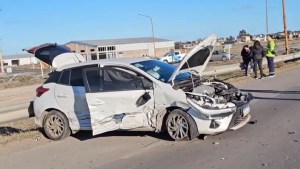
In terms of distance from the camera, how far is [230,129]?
8.63m

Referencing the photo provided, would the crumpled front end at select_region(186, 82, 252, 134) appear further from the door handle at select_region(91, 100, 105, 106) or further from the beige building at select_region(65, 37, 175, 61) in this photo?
the beige building at select_region(65, 37, 175, 61)

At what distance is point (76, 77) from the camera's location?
9367 millimetres

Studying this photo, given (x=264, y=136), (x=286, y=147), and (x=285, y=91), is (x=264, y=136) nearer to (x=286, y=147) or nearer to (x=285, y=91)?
(x=286, y=147)

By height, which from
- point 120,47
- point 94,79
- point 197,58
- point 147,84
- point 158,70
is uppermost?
point 120,47

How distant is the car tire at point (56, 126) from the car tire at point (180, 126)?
7.28ft

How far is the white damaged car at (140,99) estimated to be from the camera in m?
8.32

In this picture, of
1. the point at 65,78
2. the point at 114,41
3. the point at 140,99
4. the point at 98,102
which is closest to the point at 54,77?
the point at 65,78

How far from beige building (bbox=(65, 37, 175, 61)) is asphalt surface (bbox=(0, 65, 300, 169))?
101735mm

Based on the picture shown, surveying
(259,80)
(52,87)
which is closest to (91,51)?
(259,80)

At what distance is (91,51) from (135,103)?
356ft

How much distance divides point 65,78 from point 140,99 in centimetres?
182

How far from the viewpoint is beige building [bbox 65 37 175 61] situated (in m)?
115

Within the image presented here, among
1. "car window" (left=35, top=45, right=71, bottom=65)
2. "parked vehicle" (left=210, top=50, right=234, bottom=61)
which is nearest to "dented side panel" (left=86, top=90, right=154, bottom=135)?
"car window" (left=35, top=45, right=71, bottom=65)

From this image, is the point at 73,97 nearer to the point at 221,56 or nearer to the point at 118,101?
the point at 118,101
